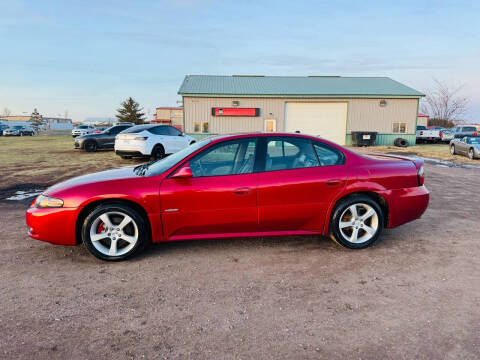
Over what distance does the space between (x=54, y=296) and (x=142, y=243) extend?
102 cm

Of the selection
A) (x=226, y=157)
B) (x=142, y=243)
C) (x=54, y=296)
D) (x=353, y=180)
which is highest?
(x=226, y=157)

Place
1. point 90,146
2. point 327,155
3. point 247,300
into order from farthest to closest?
point 90,146 < point 327,155 < point 247,300

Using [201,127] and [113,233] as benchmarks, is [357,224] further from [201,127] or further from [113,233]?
[201,127]

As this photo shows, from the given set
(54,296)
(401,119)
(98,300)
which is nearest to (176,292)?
(98,300)

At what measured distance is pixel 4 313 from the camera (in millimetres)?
2795

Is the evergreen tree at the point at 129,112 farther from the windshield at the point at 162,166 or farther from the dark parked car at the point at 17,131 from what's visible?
the windshield at the point at 162,166

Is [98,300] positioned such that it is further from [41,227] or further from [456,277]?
[456,277]

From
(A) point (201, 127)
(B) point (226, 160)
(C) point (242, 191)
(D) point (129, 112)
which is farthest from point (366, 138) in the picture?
(D) point (129, 112)

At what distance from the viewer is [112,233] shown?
12.4 ft

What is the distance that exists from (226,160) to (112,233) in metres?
1.60

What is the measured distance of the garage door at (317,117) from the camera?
24266 mm

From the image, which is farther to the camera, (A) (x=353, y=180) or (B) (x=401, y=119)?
(B) (x=401, y=119)

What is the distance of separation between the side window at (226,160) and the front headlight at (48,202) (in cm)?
155

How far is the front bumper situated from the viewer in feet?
12.1
